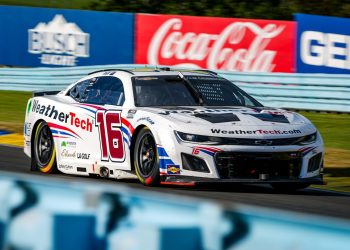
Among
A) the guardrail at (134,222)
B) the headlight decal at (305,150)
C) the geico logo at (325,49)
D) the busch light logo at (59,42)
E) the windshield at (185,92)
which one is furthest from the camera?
the busch light logo at (59,42)

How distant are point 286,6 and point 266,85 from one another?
10.6 meters

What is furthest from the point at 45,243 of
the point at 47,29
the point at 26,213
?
the point at 47,29

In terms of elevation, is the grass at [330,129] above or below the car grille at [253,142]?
below

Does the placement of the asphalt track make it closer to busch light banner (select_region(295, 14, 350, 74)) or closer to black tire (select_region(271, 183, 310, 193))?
black tire (select_region(271, 183, 310, 193))

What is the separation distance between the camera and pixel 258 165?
31.4ft

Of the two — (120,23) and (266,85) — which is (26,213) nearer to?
(266,85)

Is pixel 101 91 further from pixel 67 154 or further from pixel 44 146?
pixel 44 146

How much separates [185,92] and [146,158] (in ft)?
3.59

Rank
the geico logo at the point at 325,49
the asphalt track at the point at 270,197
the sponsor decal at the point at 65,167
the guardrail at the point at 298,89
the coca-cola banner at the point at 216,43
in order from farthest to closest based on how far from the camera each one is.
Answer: the coca-cola banner at the point at 216,43
the geico logo at the point at 325,49
the guardrail at the point at 298,89
the sponsor decal at the point at 65,167
the asphalt track at the point at 270,197

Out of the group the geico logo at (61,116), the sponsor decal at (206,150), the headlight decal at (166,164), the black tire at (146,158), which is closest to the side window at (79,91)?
the geico logo at (61,116)

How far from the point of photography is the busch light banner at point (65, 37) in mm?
23891

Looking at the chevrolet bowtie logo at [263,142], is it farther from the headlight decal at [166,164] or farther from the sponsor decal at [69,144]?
the sponsor decal at [69,144]

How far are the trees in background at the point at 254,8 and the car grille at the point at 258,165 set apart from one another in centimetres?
1901

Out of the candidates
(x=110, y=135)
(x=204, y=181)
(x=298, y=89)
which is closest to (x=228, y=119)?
(x=204, y=181)
